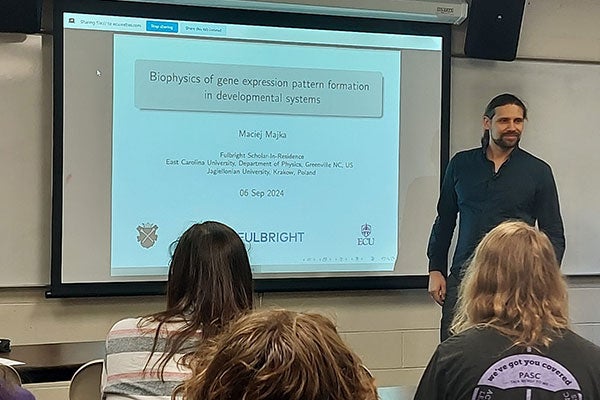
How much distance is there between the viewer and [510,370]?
1604 mm

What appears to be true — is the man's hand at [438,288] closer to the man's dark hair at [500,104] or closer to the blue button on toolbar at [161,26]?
the man's dark hair at [500,104]

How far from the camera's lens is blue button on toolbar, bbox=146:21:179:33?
11.1 ft

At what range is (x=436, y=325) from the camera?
3861 millimetres

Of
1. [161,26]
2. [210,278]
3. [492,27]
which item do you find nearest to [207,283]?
[210,278]

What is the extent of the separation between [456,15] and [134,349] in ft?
8.82

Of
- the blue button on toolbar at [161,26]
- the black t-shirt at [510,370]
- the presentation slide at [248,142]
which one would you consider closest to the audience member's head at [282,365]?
the black t-shirt at [510,370]

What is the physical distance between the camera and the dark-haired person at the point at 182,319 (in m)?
1.57

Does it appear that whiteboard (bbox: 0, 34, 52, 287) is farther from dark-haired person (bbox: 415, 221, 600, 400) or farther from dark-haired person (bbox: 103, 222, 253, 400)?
dark-haired person (bbox: 415, 221, 600, 400)

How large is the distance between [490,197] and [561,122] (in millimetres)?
928

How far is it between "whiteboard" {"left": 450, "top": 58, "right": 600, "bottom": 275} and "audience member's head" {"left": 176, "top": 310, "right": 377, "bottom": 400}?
303cm

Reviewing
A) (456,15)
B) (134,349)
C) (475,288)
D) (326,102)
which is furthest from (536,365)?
(456,15)

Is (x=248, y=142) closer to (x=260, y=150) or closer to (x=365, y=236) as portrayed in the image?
(x=260, y=150)

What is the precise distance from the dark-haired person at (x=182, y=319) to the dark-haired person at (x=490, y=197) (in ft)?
5.74

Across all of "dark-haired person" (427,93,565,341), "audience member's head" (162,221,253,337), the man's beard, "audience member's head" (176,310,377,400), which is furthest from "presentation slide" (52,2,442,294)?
"audience member's head" (176,310,377,400)
